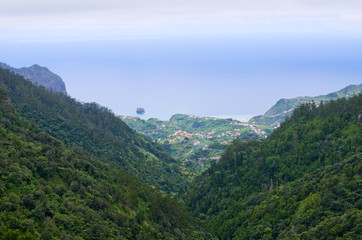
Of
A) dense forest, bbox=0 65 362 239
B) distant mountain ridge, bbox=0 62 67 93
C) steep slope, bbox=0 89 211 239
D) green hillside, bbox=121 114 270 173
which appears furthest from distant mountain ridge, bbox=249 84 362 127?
steep slope, bbox=0 89 211 239

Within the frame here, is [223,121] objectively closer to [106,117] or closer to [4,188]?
[106,117]

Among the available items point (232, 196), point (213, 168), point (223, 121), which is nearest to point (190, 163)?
point (213, 168)

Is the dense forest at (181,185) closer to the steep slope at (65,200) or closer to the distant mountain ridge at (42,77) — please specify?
the steep slope at (65,200)

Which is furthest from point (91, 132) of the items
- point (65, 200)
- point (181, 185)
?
point (65, 200)

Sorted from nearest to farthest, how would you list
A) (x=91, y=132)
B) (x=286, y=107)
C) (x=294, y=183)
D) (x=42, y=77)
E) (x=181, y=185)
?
(x=294, y=183) < (x=91, y=132) < (x=181, y=185) < (x=42, y=77) < (x=286, y=107)

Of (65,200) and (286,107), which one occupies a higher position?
(286,107)

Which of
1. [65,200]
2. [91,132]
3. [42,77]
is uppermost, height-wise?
[42,77]

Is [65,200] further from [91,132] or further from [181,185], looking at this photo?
[181,185]
